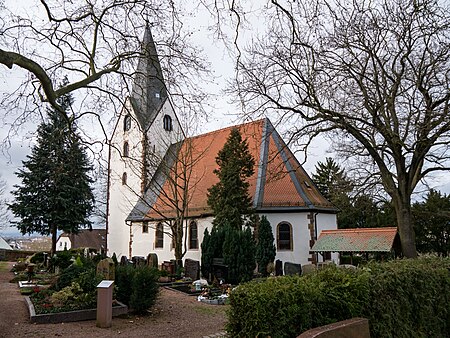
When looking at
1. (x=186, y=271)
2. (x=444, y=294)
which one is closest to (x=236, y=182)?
(x=186, y=271)

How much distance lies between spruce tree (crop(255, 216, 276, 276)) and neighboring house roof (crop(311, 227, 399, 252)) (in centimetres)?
226

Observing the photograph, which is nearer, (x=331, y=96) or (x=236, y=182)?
(x=331, y=96)

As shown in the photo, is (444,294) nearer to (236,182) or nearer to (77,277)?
(77,277)

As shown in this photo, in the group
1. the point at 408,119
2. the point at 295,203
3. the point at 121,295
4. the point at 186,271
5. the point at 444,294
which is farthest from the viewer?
the point at 295,203

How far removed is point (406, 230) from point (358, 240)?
16.0ft

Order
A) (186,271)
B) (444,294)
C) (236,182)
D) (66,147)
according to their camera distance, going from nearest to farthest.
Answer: (444,294), (66,147), (186,271), (236,182)

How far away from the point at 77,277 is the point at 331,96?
Result: 34.6ft

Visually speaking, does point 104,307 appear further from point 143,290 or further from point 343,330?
point 343,330

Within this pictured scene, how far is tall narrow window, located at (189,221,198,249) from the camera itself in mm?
26862

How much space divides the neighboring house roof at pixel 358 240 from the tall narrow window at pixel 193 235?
8239 millimetres

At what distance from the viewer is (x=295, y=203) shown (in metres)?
23.9

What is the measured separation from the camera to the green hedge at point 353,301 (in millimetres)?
4895

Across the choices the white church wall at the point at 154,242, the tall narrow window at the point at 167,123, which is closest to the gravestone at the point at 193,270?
the white church wall at the point at 154,242

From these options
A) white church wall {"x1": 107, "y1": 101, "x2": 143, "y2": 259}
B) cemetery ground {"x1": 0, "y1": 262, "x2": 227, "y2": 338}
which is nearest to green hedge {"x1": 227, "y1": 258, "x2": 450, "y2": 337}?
cemetery ground {"x1": 0, "y1": 262, "x2": 227, "y2": 338}
